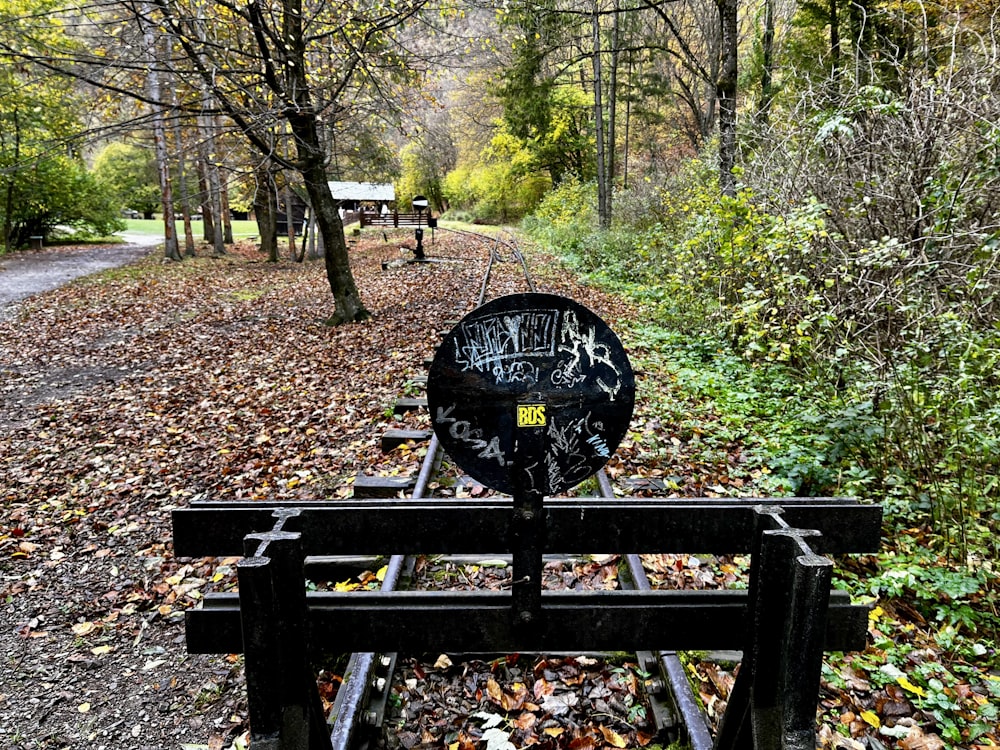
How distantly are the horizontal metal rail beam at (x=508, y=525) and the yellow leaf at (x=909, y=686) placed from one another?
1.43 metres

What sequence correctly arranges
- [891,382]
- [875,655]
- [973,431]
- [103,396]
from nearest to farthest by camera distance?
[875,655], [973,431], [891,382], [103,396]

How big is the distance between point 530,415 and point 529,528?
0.40 metres

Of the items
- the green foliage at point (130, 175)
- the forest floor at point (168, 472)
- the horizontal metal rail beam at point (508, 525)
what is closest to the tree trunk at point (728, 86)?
the forest floor at point (168, 472)

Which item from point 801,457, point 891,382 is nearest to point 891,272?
→ point 891,382

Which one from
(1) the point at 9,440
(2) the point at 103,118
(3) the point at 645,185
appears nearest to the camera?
(1) the point at 9,440

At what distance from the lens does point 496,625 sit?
7.28ft

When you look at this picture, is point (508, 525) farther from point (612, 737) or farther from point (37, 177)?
point (37, 177)

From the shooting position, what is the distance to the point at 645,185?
65.5 ft

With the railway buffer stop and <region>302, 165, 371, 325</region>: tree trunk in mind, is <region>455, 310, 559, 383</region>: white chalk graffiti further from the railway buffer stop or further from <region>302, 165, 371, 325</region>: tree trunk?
<region>302, 165, 371, 325</region>: tree trunk

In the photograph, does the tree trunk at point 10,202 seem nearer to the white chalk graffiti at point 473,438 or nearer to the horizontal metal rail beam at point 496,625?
the horizontal metal rail beam at point 496,625

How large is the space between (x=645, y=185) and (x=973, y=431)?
17.1 metres

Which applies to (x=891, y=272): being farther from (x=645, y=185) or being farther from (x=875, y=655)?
(x=645, y=185)

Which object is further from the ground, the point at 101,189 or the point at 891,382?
the point at 101,189

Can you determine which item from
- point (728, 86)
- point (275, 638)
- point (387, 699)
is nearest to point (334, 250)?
point (728, 86)
